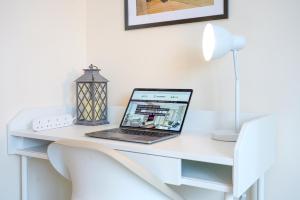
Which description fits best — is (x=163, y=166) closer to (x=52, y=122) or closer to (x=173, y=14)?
(x=52, y=122)

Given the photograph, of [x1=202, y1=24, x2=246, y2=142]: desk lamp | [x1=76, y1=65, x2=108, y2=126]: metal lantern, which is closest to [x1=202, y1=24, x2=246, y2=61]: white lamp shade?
[x1=202, y1=24, x2=246, y2=142]: desk lamp

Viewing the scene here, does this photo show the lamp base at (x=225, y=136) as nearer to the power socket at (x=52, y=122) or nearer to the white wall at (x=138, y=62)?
the white wall at (x=138, y=62)

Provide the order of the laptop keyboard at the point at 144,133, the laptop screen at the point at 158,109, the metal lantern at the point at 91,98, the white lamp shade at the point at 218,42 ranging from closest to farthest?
the white lamp shade at the point at 218,42 < the laptop keyboard at the point at 144,133 < the laptop screen at the point at 158,109 < the metal lantern at the point at 91,98

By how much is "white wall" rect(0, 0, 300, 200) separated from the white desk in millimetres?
77

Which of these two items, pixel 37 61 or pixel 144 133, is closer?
pixel 144 133

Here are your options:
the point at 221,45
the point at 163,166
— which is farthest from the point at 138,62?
the point at 163,166

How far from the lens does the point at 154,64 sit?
5.30ft

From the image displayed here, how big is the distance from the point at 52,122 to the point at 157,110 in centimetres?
51

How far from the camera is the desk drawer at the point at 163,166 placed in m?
1.00

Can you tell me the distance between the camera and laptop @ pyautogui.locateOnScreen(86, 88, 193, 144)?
1.29m

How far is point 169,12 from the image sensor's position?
60.9 inches

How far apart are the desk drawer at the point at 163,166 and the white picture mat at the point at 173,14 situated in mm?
749

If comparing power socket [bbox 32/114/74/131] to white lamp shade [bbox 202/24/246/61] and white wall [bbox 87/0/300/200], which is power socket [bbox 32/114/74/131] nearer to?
white wall [bbox 87/0/300/200]

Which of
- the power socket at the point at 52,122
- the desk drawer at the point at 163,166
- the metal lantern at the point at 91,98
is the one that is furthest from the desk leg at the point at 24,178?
the desk drawer at the point at 163,166
